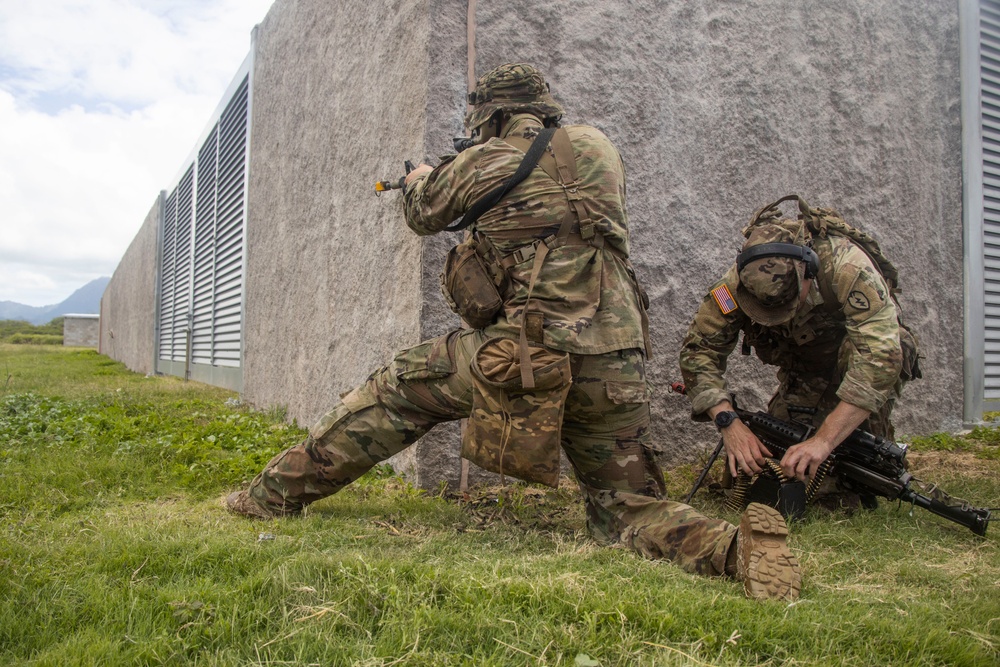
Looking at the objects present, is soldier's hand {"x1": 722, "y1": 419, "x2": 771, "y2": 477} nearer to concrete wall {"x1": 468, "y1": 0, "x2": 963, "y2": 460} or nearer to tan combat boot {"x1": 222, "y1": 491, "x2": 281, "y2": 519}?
concrete wall {"x1": 468, "y1": 0, "x2": 963, "y2": 460}

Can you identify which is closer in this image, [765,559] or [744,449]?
[765,559]

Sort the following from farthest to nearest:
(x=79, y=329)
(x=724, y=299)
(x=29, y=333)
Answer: (x=29, y=333), (x=79, y=329), (x=724, y=299)

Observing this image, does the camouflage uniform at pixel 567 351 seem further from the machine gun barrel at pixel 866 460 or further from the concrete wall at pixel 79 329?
the concrete wall at pixel 79 329

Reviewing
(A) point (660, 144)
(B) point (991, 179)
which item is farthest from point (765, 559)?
(B) point (991, 179)

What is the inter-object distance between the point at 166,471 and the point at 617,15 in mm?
3451

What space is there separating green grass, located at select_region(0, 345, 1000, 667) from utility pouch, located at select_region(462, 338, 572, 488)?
0.30 metres

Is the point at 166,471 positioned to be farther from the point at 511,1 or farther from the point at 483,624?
the point at 511,1

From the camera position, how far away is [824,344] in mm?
3299

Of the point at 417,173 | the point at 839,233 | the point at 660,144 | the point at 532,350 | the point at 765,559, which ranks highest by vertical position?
the point at 660,144

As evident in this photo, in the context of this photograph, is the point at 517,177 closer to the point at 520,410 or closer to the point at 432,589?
the point at 520,410

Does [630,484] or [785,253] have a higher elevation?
[785,253]

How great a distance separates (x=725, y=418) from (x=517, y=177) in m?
1.34

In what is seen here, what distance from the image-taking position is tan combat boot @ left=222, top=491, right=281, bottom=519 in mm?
2814

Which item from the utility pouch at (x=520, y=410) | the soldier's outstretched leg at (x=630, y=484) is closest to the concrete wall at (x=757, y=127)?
the soldier's outstretched leg at (x=630, y=484)
